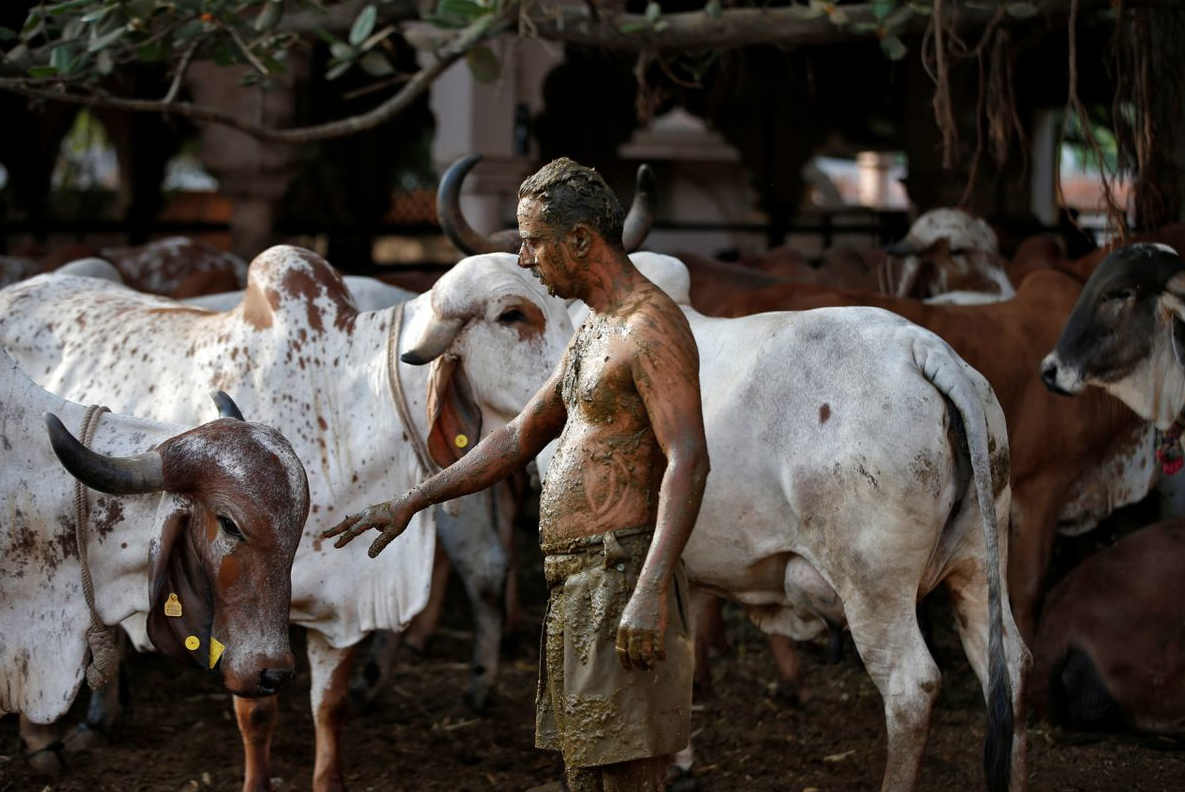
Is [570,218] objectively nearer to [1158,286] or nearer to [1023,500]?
[1158,286]

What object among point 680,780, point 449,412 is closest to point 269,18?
point 449,412

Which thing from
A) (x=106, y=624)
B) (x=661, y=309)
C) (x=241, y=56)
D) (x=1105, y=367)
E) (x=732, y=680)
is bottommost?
(x=732, y=680)

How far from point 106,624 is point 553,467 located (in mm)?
1229

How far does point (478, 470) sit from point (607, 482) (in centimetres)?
37

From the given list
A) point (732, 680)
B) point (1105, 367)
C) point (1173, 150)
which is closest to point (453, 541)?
point (732, 680)

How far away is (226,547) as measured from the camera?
3.25 metres

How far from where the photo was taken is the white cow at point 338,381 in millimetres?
4309

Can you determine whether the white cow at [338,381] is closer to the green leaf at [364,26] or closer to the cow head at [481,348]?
the cow head at [481,348]

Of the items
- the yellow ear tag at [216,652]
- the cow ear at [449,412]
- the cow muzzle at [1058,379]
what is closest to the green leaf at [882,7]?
the cow muzzle at [1058,379]

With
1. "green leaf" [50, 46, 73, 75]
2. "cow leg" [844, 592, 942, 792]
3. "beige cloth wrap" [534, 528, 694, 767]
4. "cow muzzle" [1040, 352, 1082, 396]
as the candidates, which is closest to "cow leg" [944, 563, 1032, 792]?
"cow leg" [844, 592, 942, 792]

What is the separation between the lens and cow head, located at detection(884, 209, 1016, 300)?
22.9 feet

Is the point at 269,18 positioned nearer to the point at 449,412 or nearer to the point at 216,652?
the point at 449,412

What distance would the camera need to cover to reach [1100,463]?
5.58m

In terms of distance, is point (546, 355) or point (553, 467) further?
point (546, 355)
